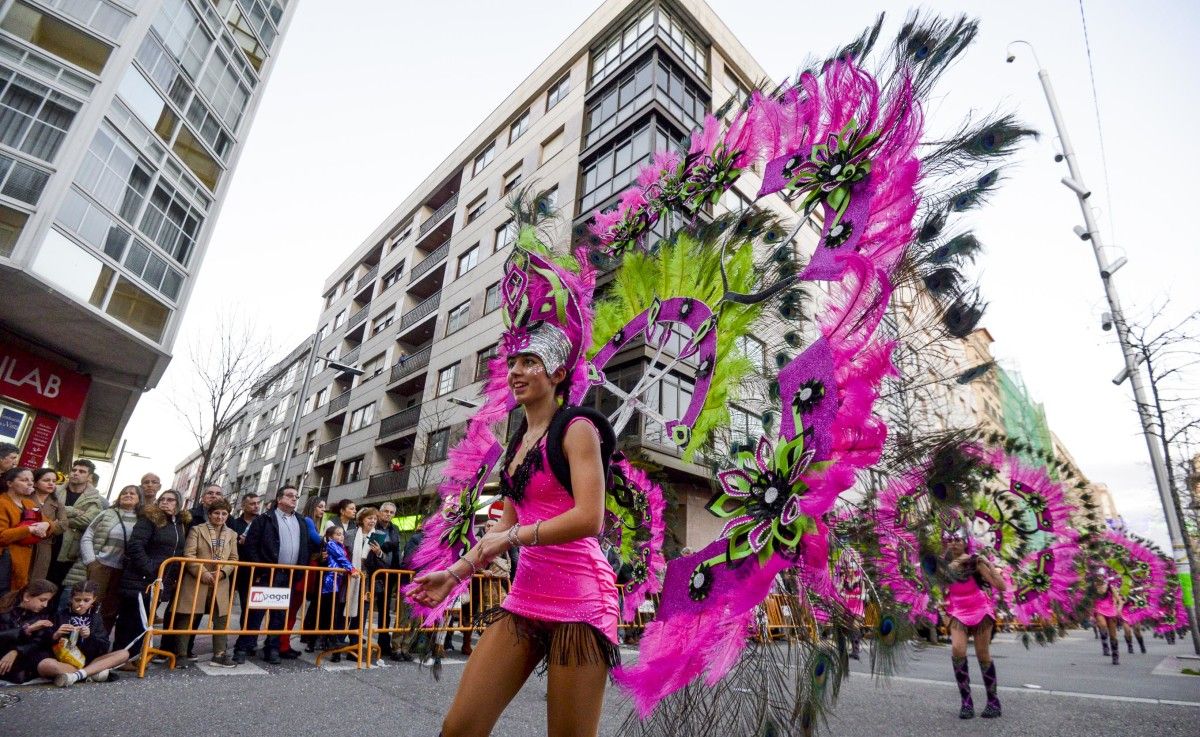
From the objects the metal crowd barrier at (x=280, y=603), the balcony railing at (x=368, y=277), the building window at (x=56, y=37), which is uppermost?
the balcony railing at (x=368, y=277)

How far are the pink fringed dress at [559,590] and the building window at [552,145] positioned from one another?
23.1 meters

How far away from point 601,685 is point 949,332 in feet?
8.60

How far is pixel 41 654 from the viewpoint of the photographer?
455 centimetres

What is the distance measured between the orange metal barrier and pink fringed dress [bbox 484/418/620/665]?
5.01m

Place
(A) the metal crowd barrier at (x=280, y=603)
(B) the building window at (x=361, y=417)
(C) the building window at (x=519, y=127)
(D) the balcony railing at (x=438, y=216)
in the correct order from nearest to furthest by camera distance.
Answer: (A) the metal crowd barrier at (x=280, y=603) < (C) the building window at (x=519, y=127) < (B) the building window at (x=361, y=417) < (D) the balcony railing at (x=438, y=216)

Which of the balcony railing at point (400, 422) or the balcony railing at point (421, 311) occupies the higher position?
the balcony railing at point (421, 311)

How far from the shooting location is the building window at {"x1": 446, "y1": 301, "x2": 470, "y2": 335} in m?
25.2

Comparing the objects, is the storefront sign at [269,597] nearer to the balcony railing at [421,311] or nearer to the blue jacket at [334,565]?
the blue jacket at [334,565]

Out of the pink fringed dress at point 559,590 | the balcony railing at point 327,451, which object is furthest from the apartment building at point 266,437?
the pink fringed dress at point 559,590

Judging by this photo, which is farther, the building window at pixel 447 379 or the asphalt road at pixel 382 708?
the building window at pixel 447 379

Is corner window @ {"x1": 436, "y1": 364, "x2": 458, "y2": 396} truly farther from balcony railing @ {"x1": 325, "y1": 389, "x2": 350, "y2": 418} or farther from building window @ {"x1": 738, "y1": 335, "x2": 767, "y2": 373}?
building window @ {"x1": 738, "y1": 335, "x2": 767, "y2": 373}

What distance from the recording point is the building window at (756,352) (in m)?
3.64

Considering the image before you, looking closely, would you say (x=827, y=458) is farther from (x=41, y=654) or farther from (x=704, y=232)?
(x=41, y=654)

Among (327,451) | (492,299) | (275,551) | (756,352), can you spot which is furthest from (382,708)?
(327,451)
